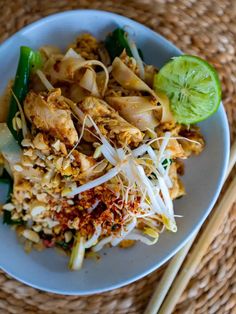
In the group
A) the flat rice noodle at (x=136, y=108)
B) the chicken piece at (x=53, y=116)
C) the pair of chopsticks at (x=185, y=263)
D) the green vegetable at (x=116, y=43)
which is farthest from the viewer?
the pair of chopsticks at (x=185, y=263)

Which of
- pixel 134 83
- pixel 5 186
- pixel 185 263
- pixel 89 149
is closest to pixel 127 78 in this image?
pixel 134 83

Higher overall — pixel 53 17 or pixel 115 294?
pixel 53 17

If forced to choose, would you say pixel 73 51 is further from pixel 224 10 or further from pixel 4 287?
pixel 4 287

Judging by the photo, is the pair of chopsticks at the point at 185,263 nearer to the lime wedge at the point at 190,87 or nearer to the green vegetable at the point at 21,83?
the lime wedge at the point at 190,87

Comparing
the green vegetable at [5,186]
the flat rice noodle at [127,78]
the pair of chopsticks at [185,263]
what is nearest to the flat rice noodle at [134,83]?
the flat rice noodle at [127,78]

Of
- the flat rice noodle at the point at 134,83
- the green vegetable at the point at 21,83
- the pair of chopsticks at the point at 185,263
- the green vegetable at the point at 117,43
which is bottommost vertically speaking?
the pair of chopsticks at the point at 185,263

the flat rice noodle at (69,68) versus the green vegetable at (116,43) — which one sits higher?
the green vegetable at (116,43)

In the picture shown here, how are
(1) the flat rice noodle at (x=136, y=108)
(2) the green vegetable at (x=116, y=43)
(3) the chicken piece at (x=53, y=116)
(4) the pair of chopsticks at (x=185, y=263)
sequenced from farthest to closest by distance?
(4) the pair of chopsticks at (x=185, y=263) → (2) the green vegetable at (x=116, y=43) → (1) the flat rice noodle at (x=136, y=108) → (3) the chicken piece at (x=53, y=116)

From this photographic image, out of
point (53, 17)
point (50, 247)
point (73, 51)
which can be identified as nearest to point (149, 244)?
point (50, 247)
